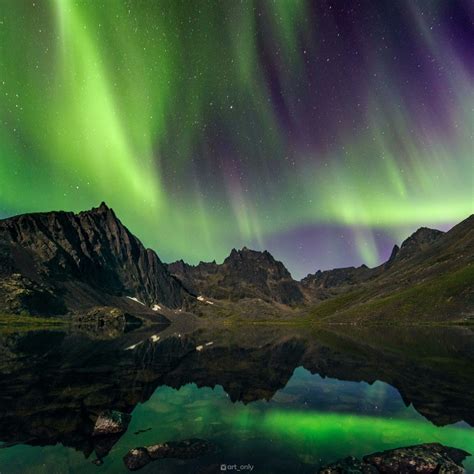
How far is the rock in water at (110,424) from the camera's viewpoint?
24125 millimetres

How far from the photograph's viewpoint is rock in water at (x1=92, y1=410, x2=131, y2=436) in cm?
2412

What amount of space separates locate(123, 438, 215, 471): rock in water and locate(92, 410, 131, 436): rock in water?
425cm

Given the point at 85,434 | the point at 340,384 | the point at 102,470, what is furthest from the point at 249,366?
the point at 102,470

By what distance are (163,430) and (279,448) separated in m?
8.84

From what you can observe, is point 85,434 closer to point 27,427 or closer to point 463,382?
point 27,427

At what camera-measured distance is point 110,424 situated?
24594mm

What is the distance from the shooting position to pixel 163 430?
85.3ft

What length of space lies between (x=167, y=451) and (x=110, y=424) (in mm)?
5617

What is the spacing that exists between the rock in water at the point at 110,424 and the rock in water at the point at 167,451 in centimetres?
425

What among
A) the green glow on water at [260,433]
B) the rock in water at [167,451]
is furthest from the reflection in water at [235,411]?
the rock in water at [167,451]

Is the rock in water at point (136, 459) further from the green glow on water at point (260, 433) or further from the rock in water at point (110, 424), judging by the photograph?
the rock in water at point (110, 424)

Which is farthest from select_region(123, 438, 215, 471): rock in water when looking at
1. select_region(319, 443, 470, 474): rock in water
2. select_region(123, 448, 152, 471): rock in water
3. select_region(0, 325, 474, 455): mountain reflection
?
select_region(319, 443, 470, 474): rock in water

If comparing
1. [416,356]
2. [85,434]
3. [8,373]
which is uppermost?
[8,373]

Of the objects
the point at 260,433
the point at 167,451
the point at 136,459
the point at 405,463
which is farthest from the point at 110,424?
the point at 405,463
